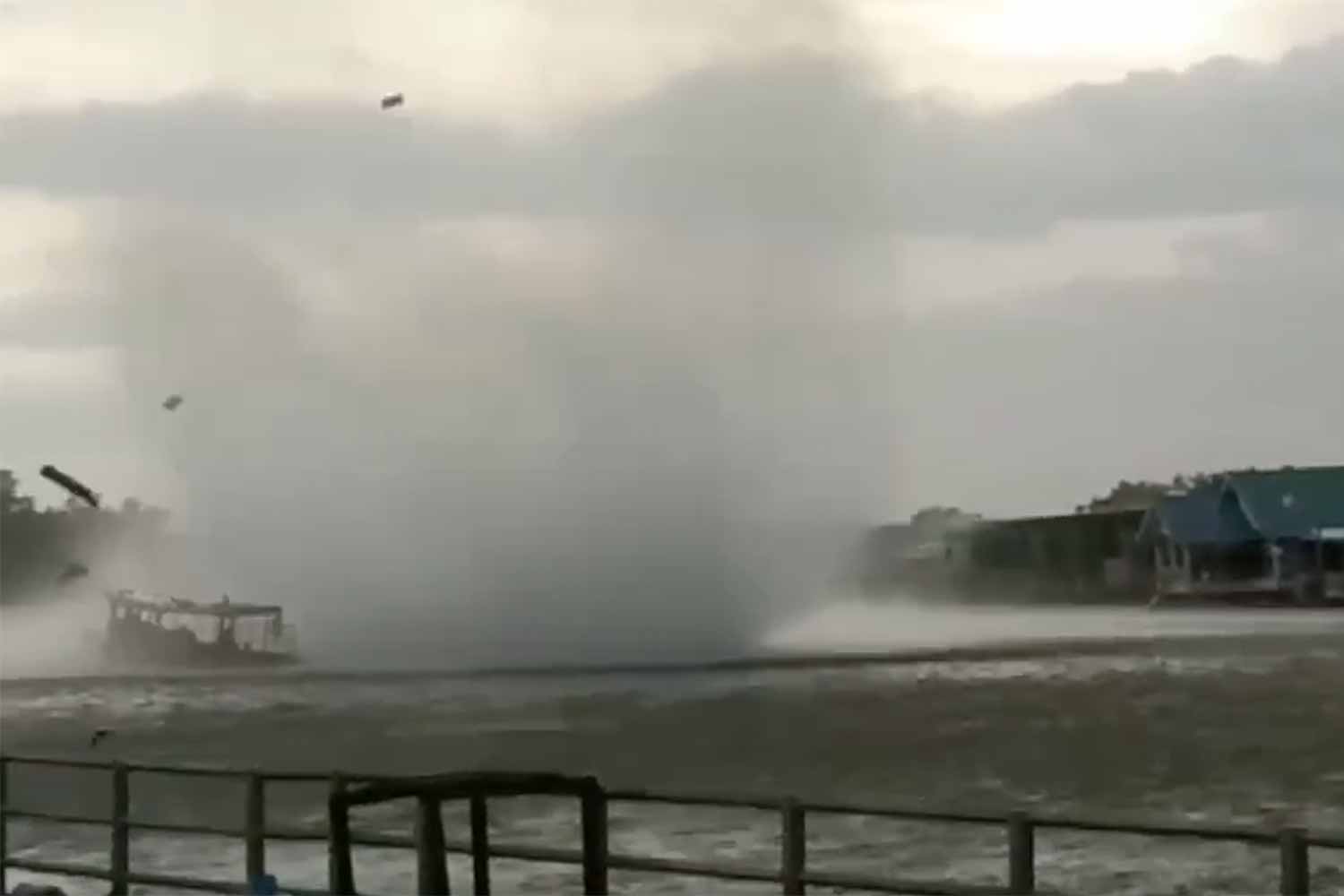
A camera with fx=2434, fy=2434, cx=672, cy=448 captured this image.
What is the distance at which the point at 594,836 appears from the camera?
42.8 feet

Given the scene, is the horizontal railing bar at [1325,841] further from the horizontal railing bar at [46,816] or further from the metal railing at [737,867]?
the horizontal railing bar at [46,816]

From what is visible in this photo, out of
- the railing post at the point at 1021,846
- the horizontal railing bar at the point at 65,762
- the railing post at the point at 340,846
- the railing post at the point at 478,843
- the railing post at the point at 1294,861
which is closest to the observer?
the railing post at the point at 340,846

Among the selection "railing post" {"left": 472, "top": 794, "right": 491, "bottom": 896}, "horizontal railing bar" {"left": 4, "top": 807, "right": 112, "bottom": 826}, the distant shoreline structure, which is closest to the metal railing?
"railing post" {"left": 472, "top": 794, "right": 491, "bottom": 896}

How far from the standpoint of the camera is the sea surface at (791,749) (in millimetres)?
27547

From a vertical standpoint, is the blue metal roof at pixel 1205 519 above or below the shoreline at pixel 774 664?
above

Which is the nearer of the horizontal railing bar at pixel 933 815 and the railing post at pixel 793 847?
the horizontal railing bar at pixel 933 815

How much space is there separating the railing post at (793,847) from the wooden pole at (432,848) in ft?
8.16

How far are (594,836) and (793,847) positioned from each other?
1.29 m

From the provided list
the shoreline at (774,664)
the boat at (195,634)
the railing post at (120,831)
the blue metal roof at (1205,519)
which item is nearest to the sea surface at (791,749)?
the shoreline at (774,664)

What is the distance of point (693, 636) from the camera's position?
4203 inches

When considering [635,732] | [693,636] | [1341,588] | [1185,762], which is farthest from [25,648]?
[1185,762]

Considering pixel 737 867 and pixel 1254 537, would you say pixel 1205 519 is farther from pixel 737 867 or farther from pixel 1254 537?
pixel 737 867

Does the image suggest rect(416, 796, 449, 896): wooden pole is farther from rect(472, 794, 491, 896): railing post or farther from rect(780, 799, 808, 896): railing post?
rect(780, 799, 808, 896): railing post

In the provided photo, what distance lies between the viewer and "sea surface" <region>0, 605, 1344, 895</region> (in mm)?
27547
